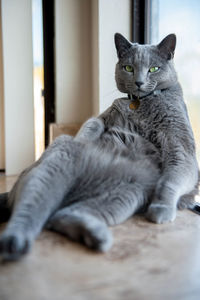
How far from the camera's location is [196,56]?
192cm

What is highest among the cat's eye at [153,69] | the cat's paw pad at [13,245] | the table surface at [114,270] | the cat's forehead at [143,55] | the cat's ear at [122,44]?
the cat's ear at [122,44]

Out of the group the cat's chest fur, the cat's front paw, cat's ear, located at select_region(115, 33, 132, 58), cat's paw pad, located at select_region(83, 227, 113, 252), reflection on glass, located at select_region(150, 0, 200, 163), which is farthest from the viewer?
reflection on glass, located at select_region(150, 0, 200, 163)

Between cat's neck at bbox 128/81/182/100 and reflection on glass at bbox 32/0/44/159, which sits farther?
reflection on glass at bbox 32/0/44/159

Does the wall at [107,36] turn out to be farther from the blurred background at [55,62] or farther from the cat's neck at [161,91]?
the cat's neck at [161,91]

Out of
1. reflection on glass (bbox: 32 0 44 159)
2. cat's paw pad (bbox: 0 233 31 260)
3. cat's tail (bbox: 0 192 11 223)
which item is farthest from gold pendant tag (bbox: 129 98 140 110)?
reflection on glass (bbox: 32 0 44 159)

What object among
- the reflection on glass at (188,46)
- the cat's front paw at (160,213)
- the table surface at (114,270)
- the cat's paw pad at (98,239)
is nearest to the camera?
the table surface at (114,270)

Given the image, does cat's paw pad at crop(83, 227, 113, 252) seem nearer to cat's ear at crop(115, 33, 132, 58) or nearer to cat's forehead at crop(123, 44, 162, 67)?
cat's forehead at crop(123, 44, 162, 67)

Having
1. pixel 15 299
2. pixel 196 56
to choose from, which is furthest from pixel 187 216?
pixel 196 56

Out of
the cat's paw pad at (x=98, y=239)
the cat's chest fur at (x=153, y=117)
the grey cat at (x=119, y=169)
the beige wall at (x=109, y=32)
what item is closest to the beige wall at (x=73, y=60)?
the beige wall at (x=109, y=32)

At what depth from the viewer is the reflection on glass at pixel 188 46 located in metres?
1.91

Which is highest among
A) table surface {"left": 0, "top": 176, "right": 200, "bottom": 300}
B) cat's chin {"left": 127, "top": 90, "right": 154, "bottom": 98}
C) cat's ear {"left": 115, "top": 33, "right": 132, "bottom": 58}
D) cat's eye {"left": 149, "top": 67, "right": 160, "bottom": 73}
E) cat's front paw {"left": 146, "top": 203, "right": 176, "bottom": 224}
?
cat's ear {"left": 115, "top": 33, "right": 132, "bottom": 58}

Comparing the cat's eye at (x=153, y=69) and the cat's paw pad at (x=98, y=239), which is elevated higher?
the cat's eye at (x=153, y=69)

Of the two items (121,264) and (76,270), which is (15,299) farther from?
(121,264)

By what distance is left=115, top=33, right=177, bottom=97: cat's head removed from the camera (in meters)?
1.49
